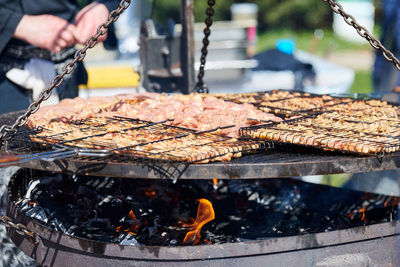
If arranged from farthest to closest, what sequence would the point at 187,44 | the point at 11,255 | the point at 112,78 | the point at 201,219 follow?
the point at 112,78 < the point at 187,44 < the point at 11,255 < the point at 201,219

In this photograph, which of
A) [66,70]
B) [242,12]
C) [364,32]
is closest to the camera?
[66,70]

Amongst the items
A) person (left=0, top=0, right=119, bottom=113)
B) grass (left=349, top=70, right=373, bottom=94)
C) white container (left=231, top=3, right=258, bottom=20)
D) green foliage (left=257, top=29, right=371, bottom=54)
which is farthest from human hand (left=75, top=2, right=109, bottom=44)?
green foliage (left=257, top=29, right=371, bottom=54)

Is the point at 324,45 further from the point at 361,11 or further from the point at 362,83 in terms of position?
the point at 362,83

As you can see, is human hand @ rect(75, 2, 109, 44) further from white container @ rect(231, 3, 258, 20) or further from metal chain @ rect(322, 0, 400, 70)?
white container @ rect(231, 3, 258, 20)

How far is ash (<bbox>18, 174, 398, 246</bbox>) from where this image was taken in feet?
9.77

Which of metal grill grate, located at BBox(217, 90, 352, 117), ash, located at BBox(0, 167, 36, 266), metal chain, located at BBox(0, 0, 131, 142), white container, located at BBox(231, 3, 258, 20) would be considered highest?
white container, located at BBox(231, 3, 258, 20)

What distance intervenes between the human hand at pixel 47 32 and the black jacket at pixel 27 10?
62mm

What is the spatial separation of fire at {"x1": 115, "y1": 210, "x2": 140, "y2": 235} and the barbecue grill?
485 mm

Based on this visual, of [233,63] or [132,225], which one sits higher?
[233,63]

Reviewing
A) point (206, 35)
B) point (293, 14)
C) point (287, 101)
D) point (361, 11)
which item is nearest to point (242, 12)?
point (206, 35)

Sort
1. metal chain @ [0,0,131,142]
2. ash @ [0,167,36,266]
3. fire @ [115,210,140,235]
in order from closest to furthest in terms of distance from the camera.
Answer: metal chain @ [0,0,131,142] < fire @ [115,210,140,235] < ash @ [0,167,36,266]

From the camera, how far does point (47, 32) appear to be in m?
3.92

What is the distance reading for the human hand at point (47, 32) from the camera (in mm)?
3791

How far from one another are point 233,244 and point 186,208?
1137mm
